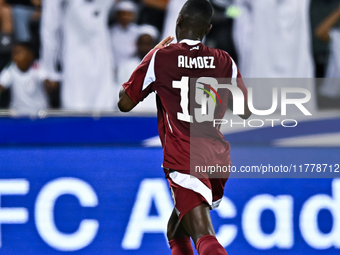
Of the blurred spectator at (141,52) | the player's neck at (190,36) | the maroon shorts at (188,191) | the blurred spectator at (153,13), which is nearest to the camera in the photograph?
the maroon shorts at (188,191)

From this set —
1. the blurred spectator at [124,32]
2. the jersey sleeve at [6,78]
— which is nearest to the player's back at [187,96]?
the blurred spectator at [124,32]

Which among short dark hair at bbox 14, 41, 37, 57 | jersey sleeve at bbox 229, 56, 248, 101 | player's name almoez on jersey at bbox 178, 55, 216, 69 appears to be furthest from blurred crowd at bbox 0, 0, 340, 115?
player's name almoez on jersey at bbox 178, 55, 216, 69

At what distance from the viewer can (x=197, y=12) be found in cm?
246

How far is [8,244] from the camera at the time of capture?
10.8 feet

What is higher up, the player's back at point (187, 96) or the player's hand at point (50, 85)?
the player's back at point (187, 96)

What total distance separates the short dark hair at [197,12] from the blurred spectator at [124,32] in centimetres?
190

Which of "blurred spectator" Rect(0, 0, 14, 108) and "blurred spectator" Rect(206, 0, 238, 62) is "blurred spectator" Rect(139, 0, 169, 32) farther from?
"blurred spectator" Rect(0, 0, 14, 108)

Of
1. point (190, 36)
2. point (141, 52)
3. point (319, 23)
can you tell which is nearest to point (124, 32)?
point (141, 52)

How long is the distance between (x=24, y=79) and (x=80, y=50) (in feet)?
1.81

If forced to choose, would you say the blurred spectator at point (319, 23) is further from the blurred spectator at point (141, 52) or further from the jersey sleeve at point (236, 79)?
the jersey sleeve at point (236, 79)

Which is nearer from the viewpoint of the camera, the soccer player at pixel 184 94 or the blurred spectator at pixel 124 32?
the soccer player at pixel 184 94

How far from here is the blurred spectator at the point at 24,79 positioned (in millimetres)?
4223

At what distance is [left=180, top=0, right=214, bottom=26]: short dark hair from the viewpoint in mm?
2459

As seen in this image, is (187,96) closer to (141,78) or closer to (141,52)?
(141,78)
